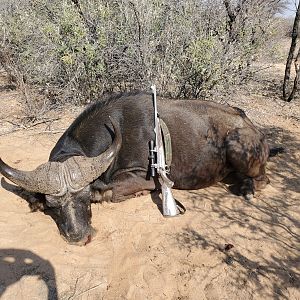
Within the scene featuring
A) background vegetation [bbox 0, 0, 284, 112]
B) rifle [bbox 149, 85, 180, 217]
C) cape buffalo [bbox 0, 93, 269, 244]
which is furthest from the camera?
background vegetation [bbox 0, 0, 284, 112]

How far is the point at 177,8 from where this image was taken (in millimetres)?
7297

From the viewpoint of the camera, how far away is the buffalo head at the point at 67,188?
3.62 m

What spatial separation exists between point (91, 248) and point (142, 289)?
802mm

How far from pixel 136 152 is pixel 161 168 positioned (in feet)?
1.32

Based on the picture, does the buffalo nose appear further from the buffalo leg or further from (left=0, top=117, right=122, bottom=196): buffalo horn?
the buffalo leg

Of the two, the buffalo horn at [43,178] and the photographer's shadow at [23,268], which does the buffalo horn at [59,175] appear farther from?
the photographer's shadow at [23,268]

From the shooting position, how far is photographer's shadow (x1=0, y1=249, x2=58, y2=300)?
10.6 feet

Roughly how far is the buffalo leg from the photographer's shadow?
2.61m

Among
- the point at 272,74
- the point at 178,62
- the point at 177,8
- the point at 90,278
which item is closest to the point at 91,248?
the point at 90,278

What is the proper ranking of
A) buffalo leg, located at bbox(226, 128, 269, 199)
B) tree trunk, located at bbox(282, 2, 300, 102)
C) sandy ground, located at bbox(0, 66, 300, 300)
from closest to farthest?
1. sandy ground, located at bbox(0, 66, 300, 300)
2. buffalo leg, located at bbox(226, 128, 269, 199)
3. tree trunk, located at bbox(282, 2, 300, 102)

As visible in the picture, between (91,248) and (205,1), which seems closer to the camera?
(91,248)

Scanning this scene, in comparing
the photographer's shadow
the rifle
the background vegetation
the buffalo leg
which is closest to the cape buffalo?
the buffalo leg

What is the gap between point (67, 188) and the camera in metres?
3.64

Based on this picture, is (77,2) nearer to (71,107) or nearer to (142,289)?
(71,107)
